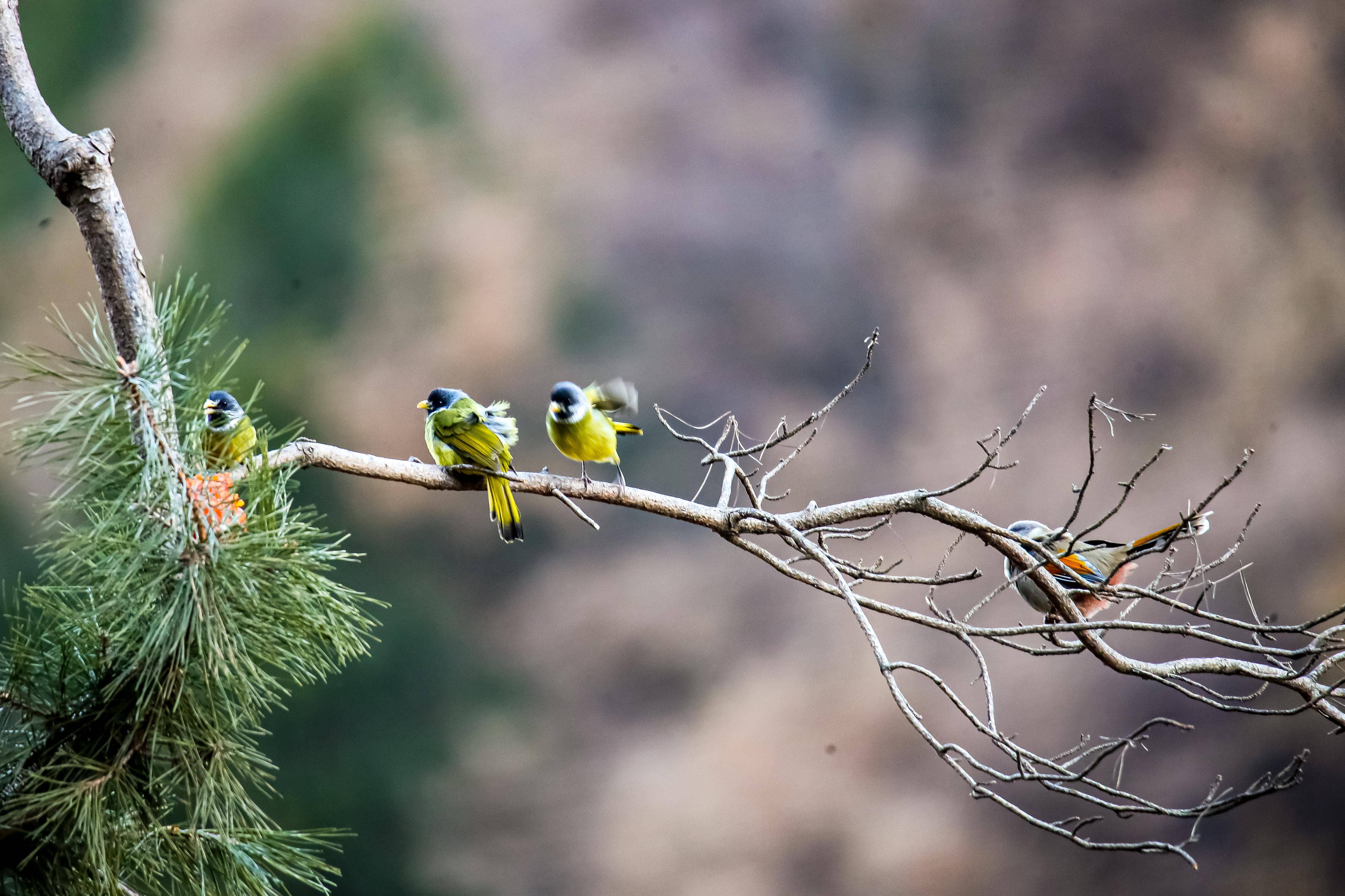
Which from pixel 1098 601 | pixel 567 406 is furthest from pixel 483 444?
pixel 1098 601

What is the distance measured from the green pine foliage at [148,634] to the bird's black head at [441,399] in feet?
3.65

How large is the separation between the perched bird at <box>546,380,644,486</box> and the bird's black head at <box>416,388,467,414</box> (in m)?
0.24

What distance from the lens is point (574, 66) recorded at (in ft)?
13.7

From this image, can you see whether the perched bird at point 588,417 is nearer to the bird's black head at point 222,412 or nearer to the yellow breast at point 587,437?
the yellow breast at point 587,437

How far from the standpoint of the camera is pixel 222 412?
1.42 meters

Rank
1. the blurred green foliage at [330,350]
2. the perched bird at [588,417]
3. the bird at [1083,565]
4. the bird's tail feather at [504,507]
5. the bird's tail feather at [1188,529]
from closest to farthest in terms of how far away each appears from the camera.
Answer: the bird's tail feather at [1188,529]
the bird at [1083,565]
the bird's tail feather at [504,507]
the perched bird at [588,417]
the blurred green foliage at [330,350]

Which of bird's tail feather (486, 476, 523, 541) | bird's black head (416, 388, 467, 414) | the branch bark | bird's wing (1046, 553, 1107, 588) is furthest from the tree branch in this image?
bird's wing (1046, 553, 1107, 588)

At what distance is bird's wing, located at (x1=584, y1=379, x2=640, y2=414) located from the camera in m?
2.17

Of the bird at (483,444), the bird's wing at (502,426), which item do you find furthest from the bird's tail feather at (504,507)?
the bird's wing at (502,426)

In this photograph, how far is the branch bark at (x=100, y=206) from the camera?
1146 millimetres

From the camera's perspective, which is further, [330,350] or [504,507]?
[330,350]

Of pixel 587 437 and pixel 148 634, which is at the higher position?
pixel 587 437

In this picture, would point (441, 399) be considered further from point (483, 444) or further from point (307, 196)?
point (307, 196)

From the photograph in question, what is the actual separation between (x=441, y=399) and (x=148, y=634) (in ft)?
4.35
